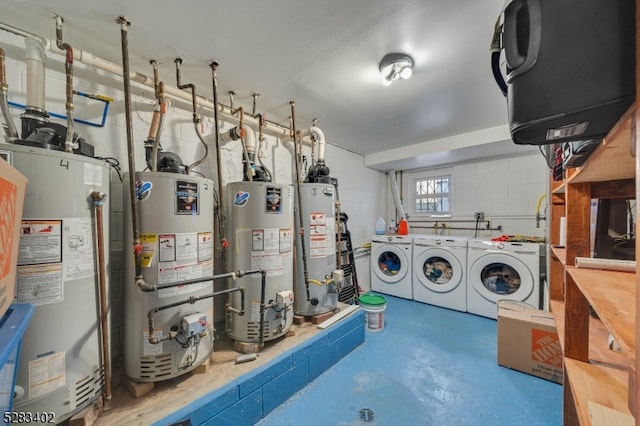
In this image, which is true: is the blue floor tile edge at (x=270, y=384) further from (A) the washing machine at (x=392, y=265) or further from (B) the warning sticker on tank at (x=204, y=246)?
(A) the washing machine at (x=392, y=265)

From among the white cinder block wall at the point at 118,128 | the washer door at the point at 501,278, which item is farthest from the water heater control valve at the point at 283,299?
the washer door at the point at 501,278

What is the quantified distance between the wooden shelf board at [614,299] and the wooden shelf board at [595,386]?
429 mm

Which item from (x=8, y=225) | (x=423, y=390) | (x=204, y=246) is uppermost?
(x=8, y=225)

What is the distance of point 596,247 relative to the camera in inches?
55.2

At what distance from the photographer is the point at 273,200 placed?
1796 millimetres

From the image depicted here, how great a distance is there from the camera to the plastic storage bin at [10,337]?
56cm

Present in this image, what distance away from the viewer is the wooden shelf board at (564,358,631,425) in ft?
2.69

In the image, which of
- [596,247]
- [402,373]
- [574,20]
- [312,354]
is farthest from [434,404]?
[574,20]

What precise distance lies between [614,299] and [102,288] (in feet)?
6.36

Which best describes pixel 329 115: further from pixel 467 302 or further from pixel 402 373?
pixel 467 302

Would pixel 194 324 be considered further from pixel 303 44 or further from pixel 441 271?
pixel 441 271

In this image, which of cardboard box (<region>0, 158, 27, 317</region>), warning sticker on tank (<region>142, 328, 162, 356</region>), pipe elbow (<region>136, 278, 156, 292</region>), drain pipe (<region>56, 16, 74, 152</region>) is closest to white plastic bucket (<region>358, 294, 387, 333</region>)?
warning sticker on tank (<region>142, 328, 162, 356</region>)

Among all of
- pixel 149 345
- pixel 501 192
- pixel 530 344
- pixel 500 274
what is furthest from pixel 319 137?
pixel 501 192

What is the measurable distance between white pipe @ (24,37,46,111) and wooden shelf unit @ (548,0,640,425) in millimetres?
2045
